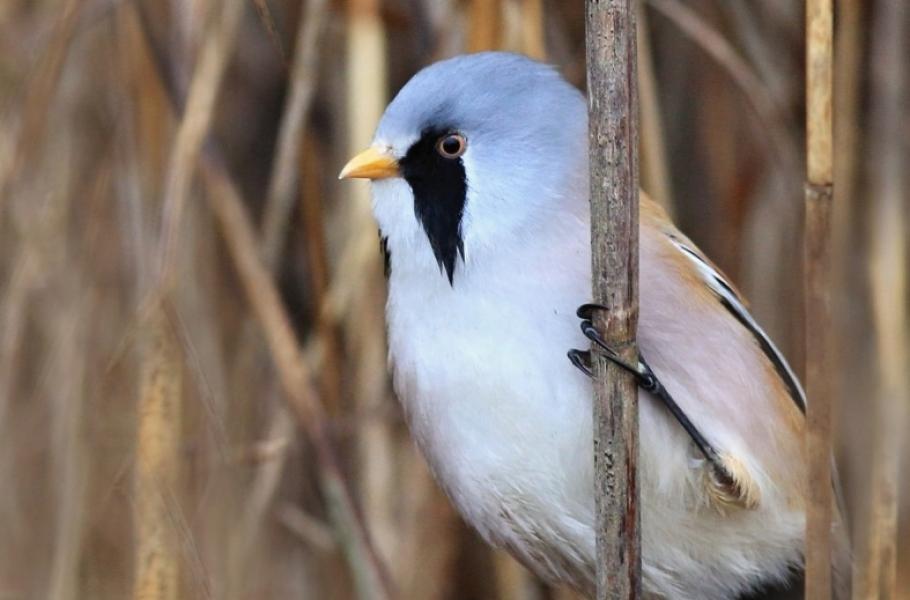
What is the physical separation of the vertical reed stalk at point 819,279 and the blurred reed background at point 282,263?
1.99 ft

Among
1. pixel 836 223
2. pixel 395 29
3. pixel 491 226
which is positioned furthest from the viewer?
pixel 395 29

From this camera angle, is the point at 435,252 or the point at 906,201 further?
the point at 906,201

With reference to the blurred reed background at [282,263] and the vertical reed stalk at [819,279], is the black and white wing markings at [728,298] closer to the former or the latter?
the blurred reed background at [282,263]

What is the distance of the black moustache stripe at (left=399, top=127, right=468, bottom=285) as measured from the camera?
1.56m

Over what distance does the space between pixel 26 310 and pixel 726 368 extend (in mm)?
1323

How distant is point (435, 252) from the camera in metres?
1.57

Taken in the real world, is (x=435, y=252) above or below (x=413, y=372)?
above

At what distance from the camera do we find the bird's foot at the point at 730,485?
61.7 inches

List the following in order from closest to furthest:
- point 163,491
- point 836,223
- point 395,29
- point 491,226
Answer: point 491,226
point 163,491
point 836,223
point 395,29

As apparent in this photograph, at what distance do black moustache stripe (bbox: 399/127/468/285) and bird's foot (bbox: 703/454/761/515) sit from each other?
398 millimetres

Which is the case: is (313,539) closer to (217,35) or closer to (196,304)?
(196,304)

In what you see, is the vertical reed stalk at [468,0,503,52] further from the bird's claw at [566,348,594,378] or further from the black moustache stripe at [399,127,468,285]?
the bird's claw at [566,348,594,378]

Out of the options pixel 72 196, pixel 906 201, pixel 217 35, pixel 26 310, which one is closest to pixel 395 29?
pixel 217 35

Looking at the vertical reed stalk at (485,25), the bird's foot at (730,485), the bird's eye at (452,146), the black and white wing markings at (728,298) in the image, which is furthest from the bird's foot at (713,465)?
the vertical reed stalk at (485,25)
